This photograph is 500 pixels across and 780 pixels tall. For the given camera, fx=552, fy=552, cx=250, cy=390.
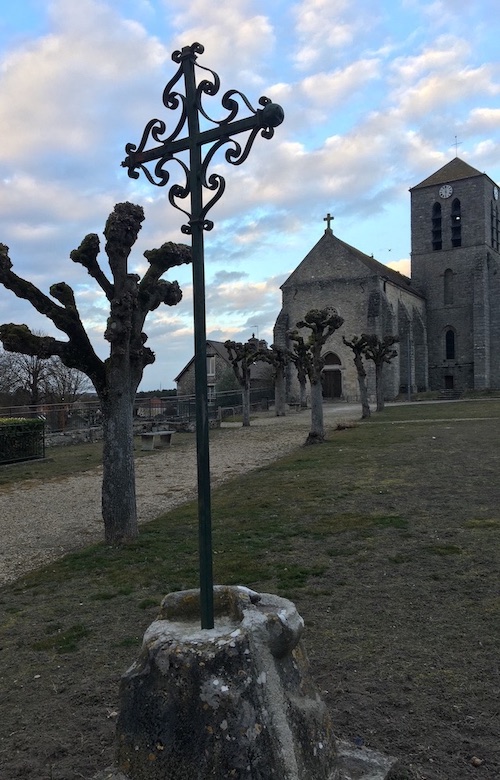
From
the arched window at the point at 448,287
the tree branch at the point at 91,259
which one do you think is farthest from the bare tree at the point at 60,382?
the arched window at the point at 448,287

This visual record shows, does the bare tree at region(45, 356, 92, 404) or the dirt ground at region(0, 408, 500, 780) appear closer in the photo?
the dirt ground at region(0, 408, 500, 780)

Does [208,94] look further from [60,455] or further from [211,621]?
[60,455]

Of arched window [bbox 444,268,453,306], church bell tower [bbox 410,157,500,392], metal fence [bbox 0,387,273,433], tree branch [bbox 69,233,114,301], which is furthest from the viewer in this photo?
arched window [bbox 444,268,453,306]

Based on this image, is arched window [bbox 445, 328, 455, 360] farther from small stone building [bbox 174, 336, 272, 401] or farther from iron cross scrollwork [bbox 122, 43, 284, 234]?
iron cross scrollwork [bbox 122, 43, 284, 234]

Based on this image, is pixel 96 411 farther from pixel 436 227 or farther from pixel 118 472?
pixel 436 227

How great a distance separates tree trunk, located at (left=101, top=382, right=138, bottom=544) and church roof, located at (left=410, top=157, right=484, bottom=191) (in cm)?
4644

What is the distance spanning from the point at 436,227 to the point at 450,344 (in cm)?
1009

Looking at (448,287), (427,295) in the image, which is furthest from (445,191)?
(427,295)

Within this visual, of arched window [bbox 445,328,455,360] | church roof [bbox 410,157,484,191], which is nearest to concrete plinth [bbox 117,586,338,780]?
arched window [bbox 445,328,455,360]

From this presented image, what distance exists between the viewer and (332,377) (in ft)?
136

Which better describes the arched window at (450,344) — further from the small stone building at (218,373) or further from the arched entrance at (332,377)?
the small stone building at (218,373)

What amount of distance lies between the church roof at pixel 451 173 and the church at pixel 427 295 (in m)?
0.09

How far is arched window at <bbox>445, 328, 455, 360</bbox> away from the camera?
151ft

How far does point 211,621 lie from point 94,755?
41.3 inches
